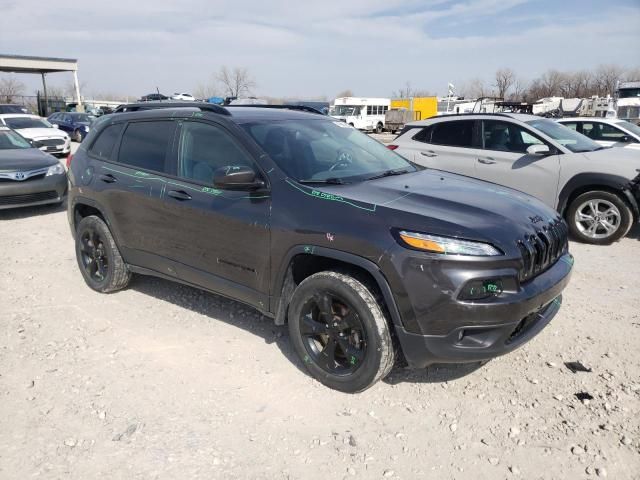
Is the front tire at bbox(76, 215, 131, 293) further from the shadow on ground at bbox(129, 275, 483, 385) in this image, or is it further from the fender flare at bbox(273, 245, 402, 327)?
the fender flare at bbox(273, 245, 402, 327)

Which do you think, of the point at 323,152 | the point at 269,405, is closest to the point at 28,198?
the point at 323,152

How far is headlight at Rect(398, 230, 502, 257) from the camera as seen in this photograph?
8.89 feet

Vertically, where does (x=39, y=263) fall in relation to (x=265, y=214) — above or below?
below

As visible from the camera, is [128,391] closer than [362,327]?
No

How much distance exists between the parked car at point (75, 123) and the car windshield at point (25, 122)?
14.9 ft

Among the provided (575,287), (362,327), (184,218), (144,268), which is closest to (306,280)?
(362,327)

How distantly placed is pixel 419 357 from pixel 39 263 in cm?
485

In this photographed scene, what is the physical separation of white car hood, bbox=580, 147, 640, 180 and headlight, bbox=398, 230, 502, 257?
15.2 feet

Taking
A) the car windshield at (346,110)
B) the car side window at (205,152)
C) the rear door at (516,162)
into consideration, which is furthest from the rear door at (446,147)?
the car windshield at (346,110)

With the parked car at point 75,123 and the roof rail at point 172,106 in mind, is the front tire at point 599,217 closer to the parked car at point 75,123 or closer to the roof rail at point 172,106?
the roof rail at point 172,106

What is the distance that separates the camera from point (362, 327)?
117 inches

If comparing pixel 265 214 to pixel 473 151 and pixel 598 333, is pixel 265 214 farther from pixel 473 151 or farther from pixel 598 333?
pixel 473 151

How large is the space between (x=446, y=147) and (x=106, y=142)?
16.2ft

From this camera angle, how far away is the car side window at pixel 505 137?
704cm
